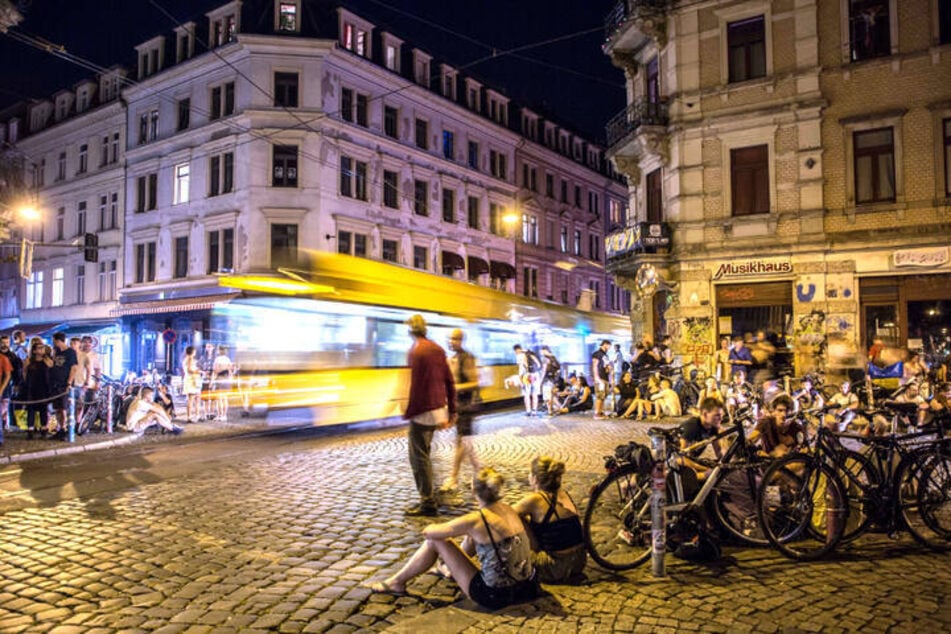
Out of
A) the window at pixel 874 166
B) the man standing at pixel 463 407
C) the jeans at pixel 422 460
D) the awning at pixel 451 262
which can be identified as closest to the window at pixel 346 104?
the awning at pixel 451 262

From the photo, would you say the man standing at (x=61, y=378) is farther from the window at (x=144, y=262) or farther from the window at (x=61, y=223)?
the window at (x=61, y=223)

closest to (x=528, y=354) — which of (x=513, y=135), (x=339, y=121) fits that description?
(x=339, y=121)

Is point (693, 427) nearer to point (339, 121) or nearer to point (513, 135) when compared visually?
point (339, 121)

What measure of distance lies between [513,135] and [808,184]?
26028 millimetres

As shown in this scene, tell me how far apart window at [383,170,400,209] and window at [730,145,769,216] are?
1883cm

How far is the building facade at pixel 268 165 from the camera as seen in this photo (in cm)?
3102

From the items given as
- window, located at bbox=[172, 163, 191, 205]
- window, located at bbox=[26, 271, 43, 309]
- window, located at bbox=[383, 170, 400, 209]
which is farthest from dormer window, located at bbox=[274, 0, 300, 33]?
window, located at bbox=[26, 271, 43, 309]

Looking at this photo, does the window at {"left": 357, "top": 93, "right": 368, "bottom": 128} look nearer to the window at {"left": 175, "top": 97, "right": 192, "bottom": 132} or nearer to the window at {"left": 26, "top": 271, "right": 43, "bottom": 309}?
the window at {"left": 175, "top": 97, "right": 192, "bottom": 132}

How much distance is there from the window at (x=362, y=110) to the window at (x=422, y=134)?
13.2 feet

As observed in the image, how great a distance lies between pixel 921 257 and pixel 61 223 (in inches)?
1729

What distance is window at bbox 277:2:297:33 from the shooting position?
31453 millimetres

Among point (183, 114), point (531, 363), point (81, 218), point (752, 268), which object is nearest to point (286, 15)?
point (183, 114)

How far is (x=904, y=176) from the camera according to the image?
18.9m

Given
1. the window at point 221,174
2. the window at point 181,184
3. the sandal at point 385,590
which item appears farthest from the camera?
the window at point 181,184
